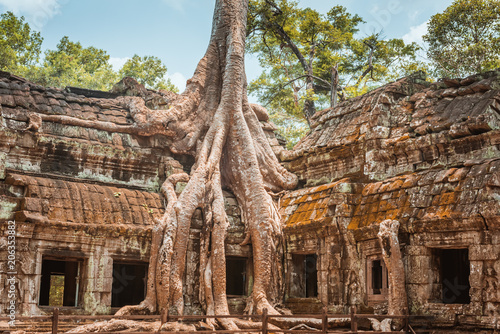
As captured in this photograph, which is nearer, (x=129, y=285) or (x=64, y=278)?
(x=64, y=278)

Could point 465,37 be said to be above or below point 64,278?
above

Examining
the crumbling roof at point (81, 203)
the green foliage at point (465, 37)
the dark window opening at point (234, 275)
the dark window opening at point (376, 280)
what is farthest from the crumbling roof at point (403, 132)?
the green foliage at point (465, 37)

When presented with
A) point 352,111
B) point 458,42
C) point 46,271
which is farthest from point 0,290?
point 458,42

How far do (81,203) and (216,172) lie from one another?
2.47m

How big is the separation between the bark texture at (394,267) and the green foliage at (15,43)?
1598 centimetres

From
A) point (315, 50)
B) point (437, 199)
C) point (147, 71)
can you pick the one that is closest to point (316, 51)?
point (315, 50)

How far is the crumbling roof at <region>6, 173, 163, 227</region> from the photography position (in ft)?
30.9

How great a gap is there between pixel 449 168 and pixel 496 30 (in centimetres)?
1051

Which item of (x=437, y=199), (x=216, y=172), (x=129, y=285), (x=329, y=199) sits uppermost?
(x=216, y=172)

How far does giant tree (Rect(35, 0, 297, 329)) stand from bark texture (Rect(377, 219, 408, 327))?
7.58ft

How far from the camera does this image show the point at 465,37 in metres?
18.2

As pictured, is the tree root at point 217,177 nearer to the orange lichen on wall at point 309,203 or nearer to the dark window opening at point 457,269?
the orange lichen on wall at point 309,203

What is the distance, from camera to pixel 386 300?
29.9 feet

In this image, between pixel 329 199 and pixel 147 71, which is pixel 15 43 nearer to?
pixel 147 71
